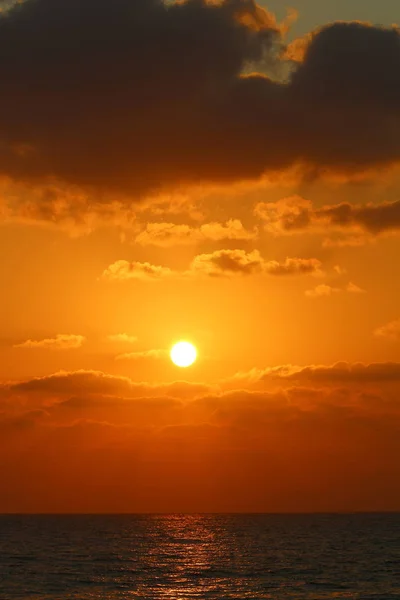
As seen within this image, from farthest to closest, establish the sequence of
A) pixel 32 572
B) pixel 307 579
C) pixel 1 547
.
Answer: pixel 1 547 → pixel 32 572 → pixel 307 579

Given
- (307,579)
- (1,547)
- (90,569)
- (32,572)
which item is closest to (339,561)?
(307,579)

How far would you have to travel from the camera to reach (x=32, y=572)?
344 ft

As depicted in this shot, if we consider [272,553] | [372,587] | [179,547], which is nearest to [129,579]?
[372,587]

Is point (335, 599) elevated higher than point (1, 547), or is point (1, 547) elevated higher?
point (1, 547)

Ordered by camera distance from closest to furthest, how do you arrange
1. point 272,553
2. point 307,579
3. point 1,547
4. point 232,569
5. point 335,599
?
1. point 335,599
2. point 307,579
3. point 232,569
4. point 272,553
5. point 1,547

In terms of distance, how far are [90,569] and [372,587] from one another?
38.3 m

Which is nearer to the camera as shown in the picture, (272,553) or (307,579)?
(307,579)

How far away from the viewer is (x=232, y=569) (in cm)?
11162

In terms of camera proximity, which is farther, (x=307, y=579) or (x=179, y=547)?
(x=179, y=547)

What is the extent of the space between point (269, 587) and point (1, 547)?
88910 mm

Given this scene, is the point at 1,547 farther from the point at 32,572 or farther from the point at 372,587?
the point at 372,587

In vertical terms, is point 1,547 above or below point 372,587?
above

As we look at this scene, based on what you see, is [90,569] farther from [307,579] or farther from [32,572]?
[307,579]

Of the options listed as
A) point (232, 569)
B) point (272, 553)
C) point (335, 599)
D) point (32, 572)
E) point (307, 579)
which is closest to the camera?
point (335, 599)
